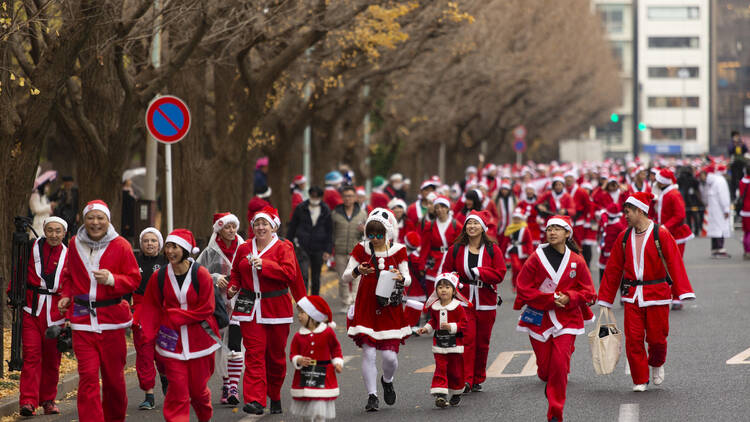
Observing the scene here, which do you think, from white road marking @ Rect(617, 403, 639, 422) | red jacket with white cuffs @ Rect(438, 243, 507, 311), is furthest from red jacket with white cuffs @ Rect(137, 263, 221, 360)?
white road marking @ Rect(617, 403, 639, 422)

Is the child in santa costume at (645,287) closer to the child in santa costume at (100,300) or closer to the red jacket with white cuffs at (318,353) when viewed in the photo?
the red jacket with white cuffs at (318,353)

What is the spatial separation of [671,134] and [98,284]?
12692 cm

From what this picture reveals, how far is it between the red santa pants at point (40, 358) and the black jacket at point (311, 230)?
7.44 m

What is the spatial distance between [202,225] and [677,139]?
116 m

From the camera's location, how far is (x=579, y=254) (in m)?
9.78

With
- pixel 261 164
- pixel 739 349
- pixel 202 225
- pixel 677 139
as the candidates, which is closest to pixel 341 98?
pixel 261 164

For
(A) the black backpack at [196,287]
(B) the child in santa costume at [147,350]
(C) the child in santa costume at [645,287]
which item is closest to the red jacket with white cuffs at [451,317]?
(C) the child in santa costume at [645,287]

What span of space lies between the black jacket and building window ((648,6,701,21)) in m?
120

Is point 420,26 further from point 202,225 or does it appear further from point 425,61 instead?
point 425,61

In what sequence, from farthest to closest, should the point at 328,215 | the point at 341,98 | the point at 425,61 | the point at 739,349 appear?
the point at 425,61, the point at 341,98, the point at 328,215, the point at 739,349

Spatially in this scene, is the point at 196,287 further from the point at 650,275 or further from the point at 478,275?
the point at 650,275

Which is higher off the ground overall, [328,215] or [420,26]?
[420,26]

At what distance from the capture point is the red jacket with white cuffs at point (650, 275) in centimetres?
1023

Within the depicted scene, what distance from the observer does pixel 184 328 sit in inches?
338
